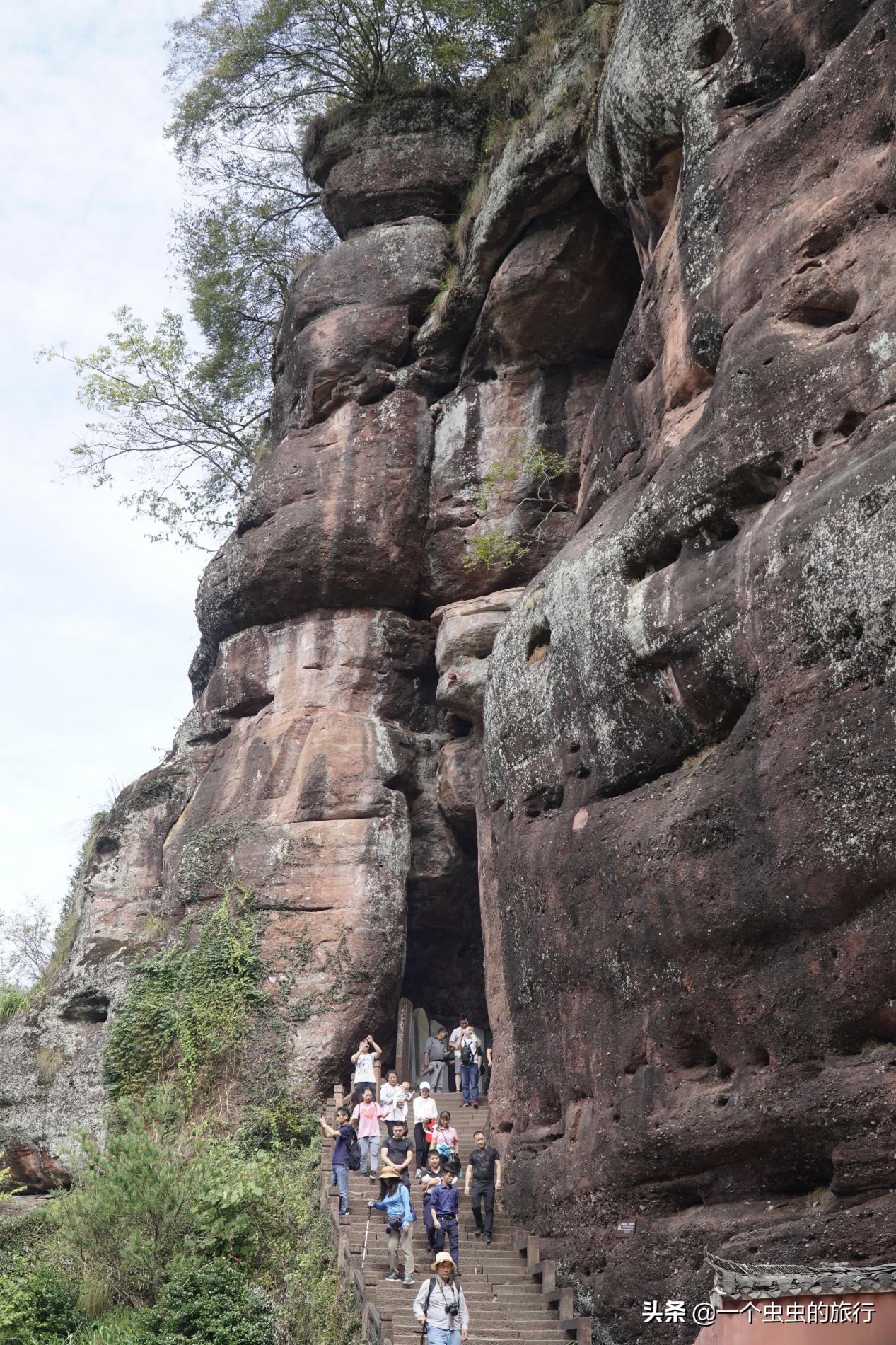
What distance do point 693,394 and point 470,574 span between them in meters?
9.20

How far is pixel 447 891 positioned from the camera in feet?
82.3

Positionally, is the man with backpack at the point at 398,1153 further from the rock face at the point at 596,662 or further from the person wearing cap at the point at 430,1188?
the rock face at the point at 596,662

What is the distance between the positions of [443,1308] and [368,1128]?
17.4 feet

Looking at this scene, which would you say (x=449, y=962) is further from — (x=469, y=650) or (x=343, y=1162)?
(x=343, y=1162)

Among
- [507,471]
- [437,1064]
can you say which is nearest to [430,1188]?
[437,1064]

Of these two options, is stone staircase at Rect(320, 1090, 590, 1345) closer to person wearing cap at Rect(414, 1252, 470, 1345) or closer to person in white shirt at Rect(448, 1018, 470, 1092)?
person wearing cap at Rect(414, 1252, 470, 1345)

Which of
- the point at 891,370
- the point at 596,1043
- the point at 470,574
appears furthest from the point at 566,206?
the point at 596,1043

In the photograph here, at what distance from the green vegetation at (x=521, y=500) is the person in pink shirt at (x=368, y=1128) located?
10699 mm

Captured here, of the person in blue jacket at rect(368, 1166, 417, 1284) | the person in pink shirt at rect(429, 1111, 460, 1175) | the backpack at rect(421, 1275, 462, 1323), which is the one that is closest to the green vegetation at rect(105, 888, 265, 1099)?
the person in pink shirt at rect(429, 1111, 460, 1175)

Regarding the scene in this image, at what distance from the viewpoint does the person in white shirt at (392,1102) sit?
1670 cm

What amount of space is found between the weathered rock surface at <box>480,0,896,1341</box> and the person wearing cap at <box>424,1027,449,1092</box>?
4890 mm

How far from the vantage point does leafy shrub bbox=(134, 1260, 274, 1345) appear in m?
13.9

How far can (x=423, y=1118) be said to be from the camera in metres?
17.1

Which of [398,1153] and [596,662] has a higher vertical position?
[596,662]
